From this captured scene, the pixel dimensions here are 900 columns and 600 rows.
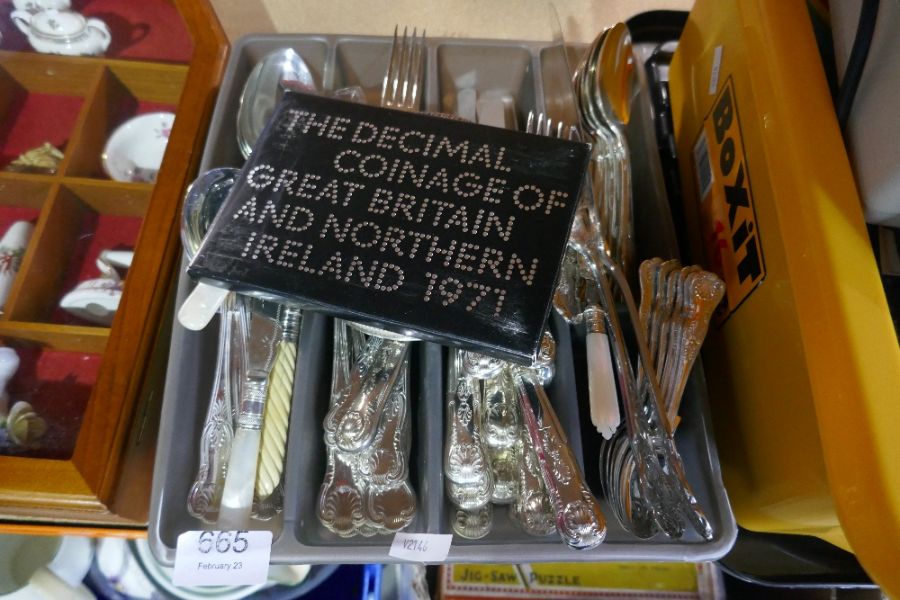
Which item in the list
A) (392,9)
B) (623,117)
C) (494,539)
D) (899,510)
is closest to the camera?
(899,510)

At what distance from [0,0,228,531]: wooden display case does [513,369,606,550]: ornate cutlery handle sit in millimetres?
365

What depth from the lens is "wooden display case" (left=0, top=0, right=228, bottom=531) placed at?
20.5 inches

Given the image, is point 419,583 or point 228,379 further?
point 419,583

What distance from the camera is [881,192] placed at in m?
0.45

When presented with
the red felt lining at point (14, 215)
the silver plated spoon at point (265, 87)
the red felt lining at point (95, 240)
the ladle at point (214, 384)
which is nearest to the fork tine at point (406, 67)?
the silver plated spoon at point (265, 87)

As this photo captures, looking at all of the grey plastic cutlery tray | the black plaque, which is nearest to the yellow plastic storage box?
the grey plastic cutlery tray

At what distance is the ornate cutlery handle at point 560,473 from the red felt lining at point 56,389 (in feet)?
1.32

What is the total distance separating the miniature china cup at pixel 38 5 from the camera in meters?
0.73

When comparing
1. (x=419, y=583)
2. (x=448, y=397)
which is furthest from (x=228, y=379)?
(x=419, y=583)

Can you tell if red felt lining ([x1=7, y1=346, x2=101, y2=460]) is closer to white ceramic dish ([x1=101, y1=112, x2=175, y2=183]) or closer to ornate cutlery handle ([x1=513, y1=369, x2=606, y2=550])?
white ceramic dish ([x1=101, y1=112, x2=175, y2=183])

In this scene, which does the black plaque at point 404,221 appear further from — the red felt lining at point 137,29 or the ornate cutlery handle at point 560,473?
the red felt lining at point 137,29

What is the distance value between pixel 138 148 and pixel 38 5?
0.23 meters

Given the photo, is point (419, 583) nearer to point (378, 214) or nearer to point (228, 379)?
point (228, 379)

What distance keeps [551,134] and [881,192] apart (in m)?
0.31
